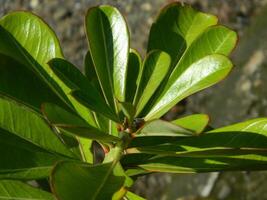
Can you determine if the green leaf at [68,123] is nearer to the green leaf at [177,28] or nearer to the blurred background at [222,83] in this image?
the green leaf at [177,28]

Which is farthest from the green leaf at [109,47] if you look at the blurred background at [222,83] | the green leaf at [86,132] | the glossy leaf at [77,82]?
the blurred background at [222,83]

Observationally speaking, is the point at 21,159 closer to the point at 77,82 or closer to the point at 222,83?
the point at 77,82

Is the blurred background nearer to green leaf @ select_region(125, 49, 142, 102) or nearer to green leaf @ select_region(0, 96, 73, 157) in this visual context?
green leaf @ select_region(125, 49, 142, 102)

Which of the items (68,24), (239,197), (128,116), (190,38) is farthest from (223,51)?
(68,24)

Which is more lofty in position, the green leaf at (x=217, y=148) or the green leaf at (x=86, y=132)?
the green leaf at (x=86, y=132)

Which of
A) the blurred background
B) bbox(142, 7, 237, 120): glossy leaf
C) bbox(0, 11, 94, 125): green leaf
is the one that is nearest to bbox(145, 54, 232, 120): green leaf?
bbox(142, 7, 237, 120): glossy leaf

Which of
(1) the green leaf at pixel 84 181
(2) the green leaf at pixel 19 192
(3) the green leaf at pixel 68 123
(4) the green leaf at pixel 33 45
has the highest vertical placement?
(4) the green leaf at pixel 33 45
